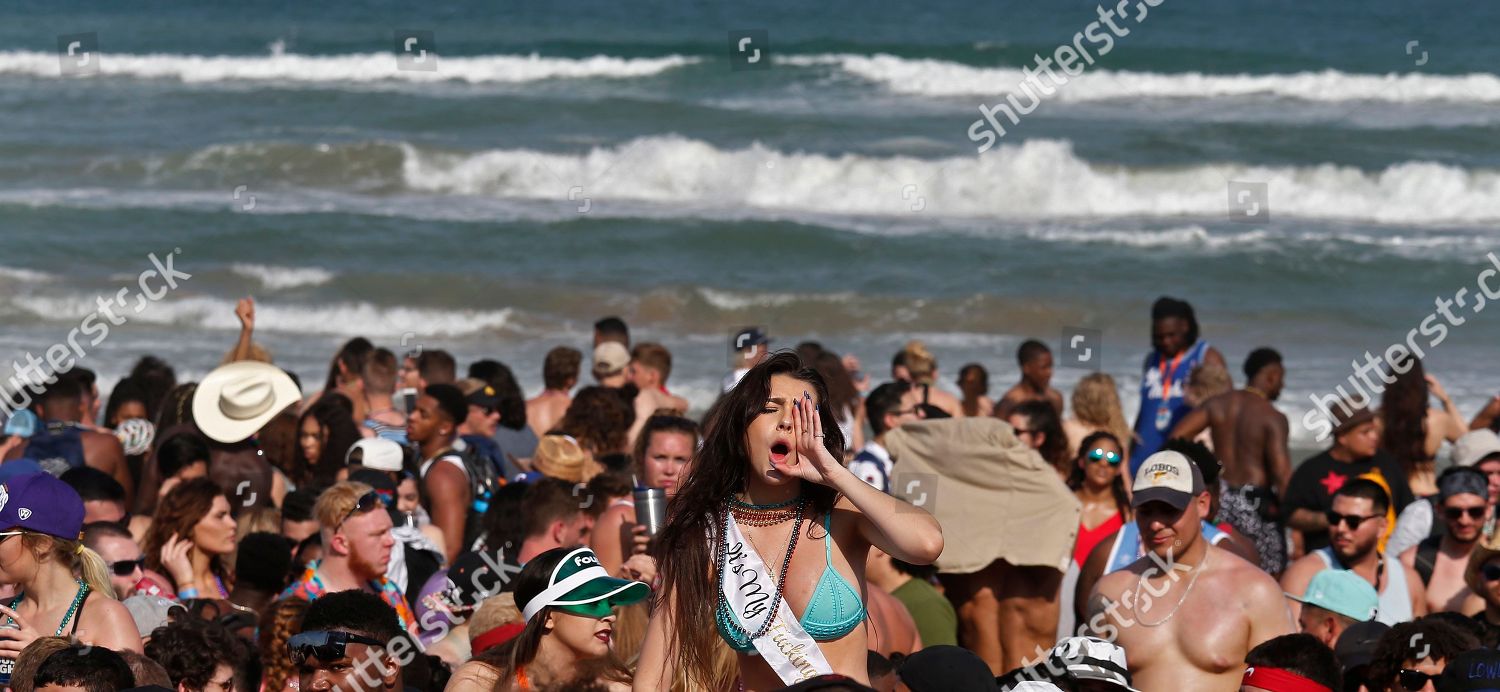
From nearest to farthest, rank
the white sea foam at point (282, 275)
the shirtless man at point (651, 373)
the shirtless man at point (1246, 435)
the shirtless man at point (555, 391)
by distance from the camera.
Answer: the shirtless man at point (1246, 435) → the shirtless man at point (555, 391) → the shirtless man at point (651, 373) → the white sea foam at point (282, 275)

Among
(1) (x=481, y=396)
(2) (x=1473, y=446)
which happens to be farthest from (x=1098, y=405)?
(1) (x=481, y=396)

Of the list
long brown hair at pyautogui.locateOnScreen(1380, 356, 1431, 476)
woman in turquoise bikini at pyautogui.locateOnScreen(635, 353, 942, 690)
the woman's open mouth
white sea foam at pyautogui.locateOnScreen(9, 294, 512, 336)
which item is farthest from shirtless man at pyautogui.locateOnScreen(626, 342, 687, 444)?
white sea foam at pyautogui.locateOnScreen(9, 294, 512, 336)

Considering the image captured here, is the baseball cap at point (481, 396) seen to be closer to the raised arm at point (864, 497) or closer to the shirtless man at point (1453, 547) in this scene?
the shirtless man at point (1453, 547)

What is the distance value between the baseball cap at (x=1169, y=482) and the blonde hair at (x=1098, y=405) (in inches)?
137

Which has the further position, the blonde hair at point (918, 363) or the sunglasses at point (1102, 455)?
the blonde hair at point (918, 363)

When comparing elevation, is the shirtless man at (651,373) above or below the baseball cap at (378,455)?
below

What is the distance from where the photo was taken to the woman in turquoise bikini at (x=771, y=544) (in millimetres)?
3275

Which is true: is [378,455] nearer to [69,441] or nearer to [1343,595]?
[69,441]

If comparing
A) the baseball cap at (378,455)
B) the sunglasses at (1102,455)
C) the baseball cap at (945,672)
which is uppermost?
the baseball cap at (945,672)

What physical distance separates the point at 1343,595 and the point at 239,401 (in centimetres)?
507

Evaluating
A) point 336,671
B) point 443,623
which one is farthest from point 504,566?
point 336,671

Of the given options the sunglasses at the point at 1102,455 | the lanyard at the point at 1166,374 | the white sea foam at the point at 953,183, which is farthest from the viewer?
the white sea foam at the point at 953,183

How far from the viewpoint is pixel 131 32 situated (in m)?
37.4

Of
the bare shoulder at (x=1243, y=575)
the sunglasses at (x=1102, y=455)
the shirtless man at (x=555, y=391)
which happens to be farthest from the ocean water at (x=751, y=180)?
the bare shoulder at (x=1243, y=575)
